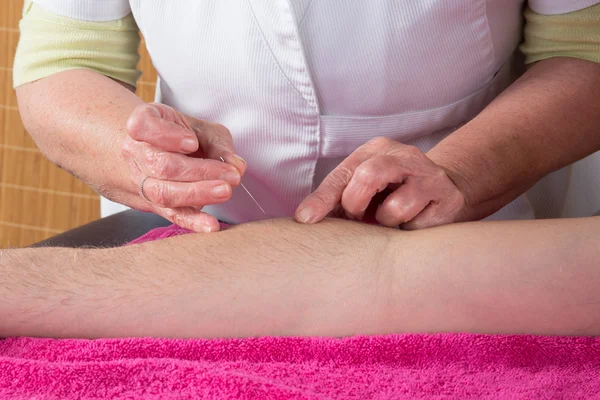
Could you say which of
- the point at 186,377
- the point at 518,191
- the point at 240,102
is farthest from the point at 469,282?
the point at 240,102

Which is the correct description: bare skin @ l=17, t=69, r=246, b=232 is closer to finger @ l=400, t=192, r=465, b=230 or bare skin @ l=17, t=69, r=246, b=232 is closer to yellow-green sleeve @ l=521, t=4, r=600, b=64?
finger @ l=400, t=192, r=465, b=230

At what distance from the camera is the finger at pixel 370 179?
98 cm

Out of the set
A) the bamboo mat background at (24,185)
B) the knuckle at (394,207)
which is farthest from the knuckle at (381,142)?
the bamboo mat background at (24,185)

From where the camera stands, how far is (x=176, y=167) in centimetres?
98

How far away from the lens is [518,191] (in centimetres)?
125

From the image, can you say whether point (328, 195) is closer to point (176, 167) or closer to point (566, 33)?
point (176, 167)

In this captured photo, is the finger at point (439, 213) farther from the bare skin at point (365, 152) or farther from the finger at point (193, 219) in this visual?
the finger at point (193, 219)

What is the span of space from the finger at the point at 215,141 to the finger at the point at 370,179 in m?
0.16

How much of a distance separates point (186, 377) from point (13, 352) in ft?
0.79

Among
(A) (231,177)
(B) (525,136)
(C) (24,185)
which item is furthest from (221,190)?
(C) (24,185)

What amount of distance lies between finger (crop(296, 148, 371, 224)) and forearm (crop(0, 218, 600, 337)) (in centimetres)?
9

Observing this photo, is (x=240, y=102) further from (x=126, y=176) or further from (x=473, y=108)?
(x=473, y=108)

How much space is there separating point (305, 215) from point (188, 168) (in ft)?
0.57

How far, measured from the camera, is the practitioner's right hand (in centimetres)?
97
